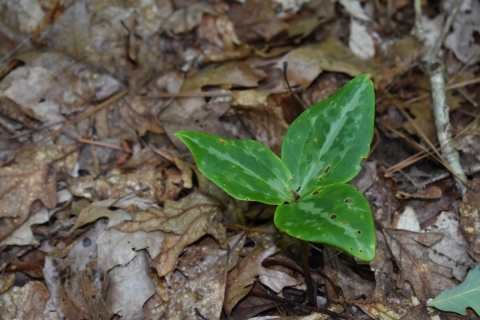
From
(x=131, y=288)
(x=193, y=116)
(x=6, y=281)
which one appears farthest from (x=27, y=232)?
(x=193, y=116)

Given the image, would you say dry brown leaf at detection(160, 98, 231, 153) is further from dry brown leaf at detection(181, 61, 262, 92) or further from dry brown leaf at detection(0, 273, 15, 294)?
dry brown leaf at detection(0, 273, 15, 294)

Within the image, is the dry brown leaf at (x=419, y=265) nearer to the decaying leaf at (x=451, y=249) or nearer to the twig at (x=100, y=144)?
the decaying leaf at (x=451, y=249)

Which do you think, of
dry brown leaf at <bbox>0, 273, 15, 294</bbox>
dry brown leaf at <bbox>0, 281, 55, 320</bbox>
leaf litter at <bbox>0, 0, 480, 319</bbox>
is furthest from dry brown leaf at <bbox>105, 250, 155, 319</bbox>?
dry brown leaf at <bbox>0, 273, 15, 294</bbox>

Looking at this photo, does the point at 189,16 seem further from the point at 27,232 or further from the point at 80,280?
the point at 80,280

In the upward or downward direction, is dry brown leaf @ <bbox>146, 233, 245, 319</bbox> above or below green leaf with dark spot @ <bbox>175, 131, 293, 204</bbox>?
below

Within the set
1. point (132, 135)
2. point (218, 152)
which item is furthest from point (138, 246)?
point (132, 135)

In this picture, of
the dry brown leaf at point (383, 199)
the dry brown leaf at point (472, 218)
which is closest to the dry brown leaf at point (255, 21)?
the dry brown leaf at point (383, 199)
